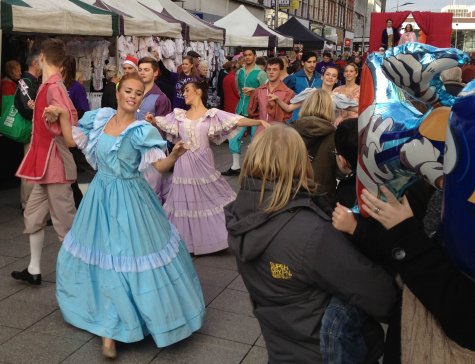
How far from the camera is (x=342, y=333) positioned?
210 centimetres

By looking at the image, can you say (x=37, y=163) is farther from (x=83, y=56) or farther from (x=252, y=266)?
(x=83, y=56)

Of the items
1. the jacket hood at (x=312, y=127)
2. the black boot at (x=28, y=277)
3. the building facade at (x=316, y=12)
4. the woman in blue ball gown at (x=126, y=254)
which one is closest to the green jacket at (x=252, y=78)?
the black boot at (x=28, y=277)

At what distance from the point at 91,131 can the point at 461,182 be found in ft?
9.67

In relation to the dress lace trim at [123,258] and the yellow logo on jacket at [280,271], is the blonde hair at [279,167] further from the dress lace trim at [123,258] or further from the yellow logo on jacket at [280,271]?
the dress lace trim at [123,258]

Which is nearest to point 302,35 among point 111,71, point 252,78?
point 252,78

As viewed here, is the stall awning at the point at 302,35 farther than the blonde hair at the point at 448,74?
Yes

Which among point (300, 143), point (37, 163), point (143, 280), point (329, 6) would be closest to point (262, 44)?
point (37, 163)

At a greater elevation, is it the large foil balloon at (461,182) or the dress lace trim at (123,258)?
the large foil balloon at (461,182)

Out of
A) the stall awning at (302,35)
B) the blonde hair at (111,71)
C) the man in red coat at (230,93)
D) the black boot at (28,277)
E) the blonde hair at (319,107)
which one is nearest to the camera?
the blonde hair at (319,107)

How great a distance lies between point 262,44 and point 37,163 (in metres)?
12.3

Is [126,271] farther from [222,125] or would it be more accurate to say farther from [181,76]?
[181,76]

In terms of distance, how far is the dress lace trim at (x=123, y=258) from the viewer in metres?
3.65

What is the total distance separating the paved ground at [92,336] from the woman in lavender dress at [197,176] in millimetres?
425

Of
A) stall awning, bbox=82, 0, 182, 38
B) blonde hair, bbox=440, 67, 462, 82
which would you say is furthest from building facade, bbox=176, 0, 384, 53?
blonde hair, bbox=440, 67, 462, 82
